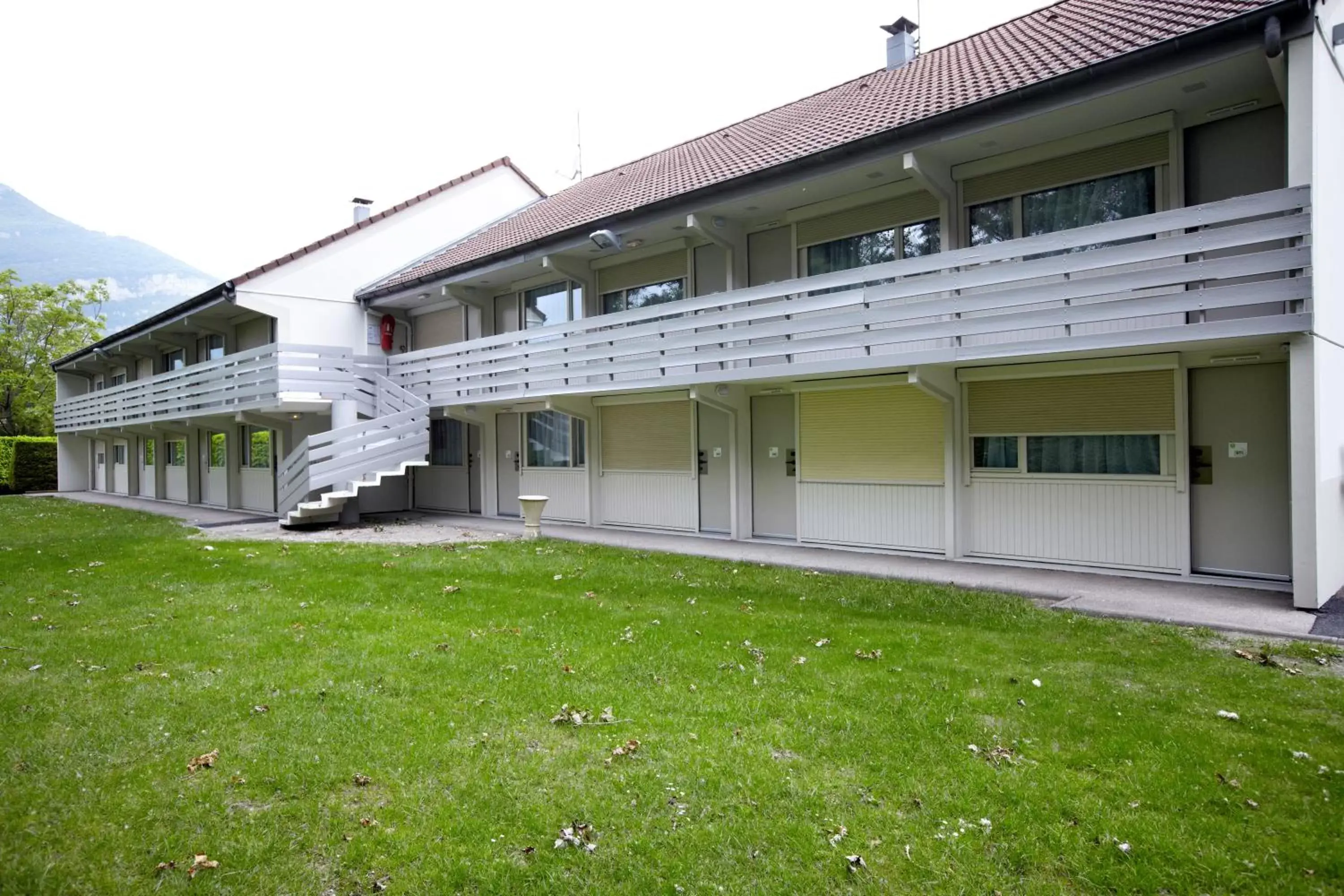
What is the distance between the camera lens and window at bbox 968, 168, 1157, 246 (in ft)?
28.8

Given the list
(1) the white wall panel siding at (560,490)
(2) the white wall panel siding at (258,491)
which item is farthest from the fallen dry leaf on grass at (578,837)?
(2) the white wall panel siding at (258,491)

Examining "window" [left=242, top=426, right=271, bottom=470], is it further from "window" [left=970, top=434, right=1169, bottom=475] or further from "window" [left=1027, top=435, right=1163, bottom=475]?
"window" [left=1027, top=435, right=1163, bottom=475]

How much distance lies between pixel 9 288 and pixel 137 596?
1642 inches

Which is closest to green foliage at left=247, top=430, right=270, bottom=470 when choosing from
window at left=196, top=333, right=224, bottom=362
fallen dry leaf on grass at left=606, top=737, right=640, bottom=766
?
window at left=196, top=333, right=224, bottom=362

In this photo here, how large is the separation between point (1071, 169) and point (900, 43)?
687 centimetres

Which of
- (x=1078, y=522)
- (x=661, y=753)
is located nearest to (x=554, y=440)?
(x=1078, y=522)

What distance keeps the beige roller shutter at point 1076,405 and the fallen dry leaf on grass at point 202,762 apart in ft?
29.8

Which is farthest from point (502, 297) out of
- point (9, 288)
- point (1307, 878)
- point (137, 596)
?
point (9, 288)

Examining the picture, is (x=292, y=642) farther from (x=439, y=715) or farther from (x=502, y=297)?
(x=502, y=297)

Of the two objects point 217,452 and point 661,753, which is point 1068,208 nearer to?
point 661,753

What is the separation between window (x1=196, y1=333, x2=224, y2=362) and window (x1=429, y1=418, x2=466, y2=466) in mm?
7673

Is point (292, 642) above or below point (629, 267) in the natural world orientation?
below

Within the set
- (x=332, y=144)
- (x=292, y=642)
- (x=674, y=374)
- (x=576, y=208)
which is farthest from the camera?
(x=332, y=144)

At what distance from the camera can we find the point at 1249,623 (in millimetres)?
6695
